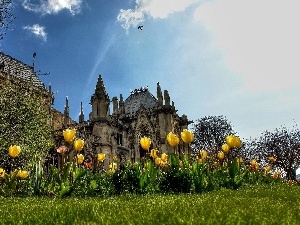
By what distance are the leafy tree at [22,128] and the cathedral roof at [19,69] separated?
1871 centimetres

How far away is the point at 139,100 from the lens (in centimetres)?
6356

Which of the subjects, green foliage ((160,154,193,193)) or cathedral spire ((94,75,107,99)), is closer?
green foliage ((160,154,193,193))

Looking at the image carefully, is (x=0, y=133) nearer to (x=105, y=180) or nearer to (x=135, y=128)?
(x=105, y=180)

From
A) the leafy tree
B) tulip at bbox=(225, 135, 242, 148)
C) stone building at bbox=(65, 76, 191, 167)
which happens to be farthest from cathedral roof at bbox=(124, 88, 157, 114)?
tulip at bbox=(225, 135, 242, 148)

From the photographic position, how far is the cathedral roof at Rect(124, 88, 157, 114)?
6133cm

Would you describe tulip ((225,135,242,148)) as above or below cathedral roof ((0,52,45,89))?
below

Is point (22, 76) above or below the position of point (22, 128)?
above

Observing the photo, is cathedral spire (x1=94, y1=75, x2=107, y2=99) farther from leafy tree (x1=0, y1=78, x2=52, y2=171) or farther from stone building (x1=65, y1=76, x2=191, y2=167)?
stone building (x1=65, y1=76, x2=191, y2=167)

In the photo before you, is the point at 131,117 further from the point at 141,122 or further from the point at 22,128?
the point at 22,128

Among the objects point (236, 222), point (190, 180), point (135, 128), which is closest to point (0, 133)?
point (190, 180)

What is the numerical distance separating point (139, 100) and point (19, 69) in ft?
76.4

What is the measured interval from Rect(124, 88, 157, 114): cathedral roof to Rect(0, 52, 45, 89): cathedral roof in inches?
711

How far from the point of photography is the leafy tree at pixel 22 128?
25906 mm

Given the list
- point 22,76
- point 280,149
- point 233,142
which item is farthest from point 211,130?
point 233,142
